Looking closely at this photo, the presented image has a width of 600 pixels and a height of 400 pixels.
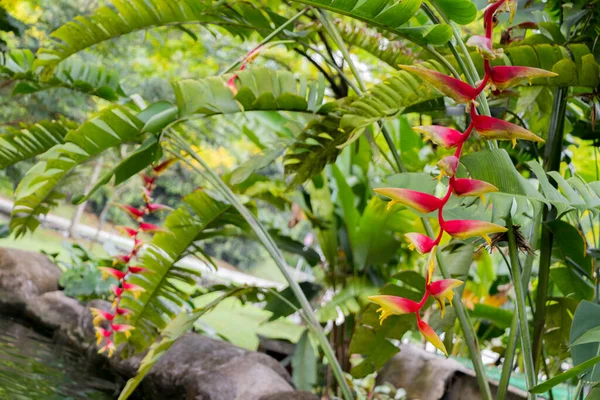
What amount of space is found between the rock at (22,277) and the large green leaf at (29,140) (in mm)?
2686

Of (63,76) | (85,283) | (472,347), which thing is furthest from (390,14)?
(85,283)

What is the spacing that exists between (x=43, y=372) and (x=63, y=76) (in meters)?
1.32

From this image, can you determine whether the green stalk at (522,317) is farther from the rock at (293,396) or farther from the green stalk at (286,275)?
the rock at (293,396)

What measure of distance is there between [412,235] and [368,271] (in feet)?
9.39

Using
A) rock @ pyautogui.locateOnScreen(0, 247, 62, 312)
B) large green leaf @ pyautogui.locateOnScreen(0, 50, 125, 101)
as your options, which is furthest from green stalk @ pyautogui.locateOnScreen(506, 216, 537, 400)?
rock @ pyautogui.locateOnScreen(0, 247, 62, 312)

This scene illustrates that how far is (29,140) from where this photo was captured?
6.46 feet

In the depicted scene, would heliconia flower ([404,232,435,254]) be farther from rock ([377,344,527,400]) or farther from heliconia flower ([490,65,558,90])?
rock ([377,344,527,400])

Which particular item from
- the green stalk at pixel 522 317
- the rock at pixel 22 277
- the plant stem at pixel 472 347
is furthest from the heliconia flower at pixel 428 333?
the rock at pixel 22 277

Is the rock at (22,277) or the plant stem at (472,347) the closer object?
the plant stem at (472,347)

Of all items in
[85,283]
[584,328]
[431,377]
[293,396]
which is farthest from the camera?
[85,283]

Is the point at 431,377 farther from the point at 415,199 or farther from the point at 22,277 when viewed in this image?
the point at 22,277

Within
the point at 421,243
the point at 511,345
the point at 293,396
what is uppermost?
the point at 421,243

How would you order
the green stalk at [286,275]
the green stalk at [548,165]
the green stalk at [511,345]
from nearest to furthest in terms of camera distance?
the green stalk at [511,345], the green stalk at [548,165], the green stalk at [286,275]

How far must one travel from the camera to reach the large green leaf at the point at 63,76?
224 centimetres
